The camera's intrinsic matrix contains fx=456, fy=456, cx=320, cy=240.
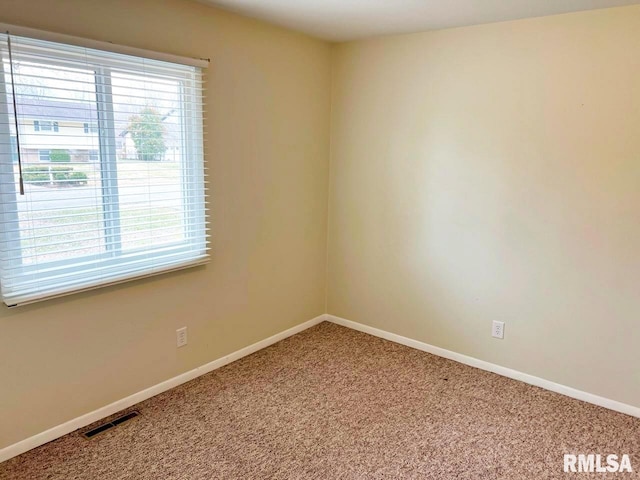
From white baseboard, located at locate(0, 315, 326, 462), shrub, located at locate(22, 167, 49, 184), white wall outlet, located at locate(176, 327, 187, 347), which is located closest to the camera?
Answer: shrub, located at locate(22, 167, 49, 184)

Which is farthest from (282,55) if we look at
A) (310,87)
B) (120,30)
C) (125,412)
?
(125,412)

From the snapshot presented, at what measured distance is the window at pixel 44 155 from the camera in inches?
80.7

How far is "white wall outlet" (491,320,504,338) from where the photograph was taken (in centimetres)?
298

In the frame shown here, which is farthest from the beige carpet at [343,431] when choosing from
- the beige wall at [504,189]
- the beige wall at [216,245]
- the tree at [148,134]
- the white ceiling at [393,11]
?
the white ceiling at [393,11]

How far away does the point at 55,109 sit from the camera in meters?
2.08

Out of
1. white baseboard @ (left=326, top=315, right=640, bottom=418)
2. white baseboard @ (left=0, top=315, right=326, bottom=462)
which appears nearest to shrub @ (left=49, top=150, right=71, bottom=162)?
white baseboard @ (left=0, top=315, right=326, bottom=462)

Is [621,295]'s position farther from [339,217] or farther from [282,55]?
[282,55]

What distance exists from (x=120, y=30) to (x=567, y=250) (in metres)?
2.70

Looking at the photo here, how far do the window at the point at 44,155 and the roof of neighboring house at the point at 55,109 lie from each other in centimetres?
15

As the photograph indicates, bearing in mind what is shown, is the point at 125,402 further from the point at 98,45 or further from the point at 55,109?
the point at 98,45

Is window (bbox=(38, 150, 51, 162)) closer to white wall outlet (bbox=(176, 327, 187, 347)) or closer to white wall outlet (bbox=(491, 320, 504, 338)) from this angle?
white wall outlet (bbox=(176, 327, 187, 347))

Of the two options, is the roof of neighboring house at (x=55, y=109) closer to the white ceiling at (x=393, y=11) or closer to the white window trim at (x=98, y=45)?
the white window trim at (x=98, y=45)

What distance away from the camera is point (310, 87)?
11.1 ft

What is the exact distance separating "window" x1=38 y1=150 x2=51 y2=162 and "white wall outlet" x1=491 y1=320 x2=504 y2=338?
107 inches
